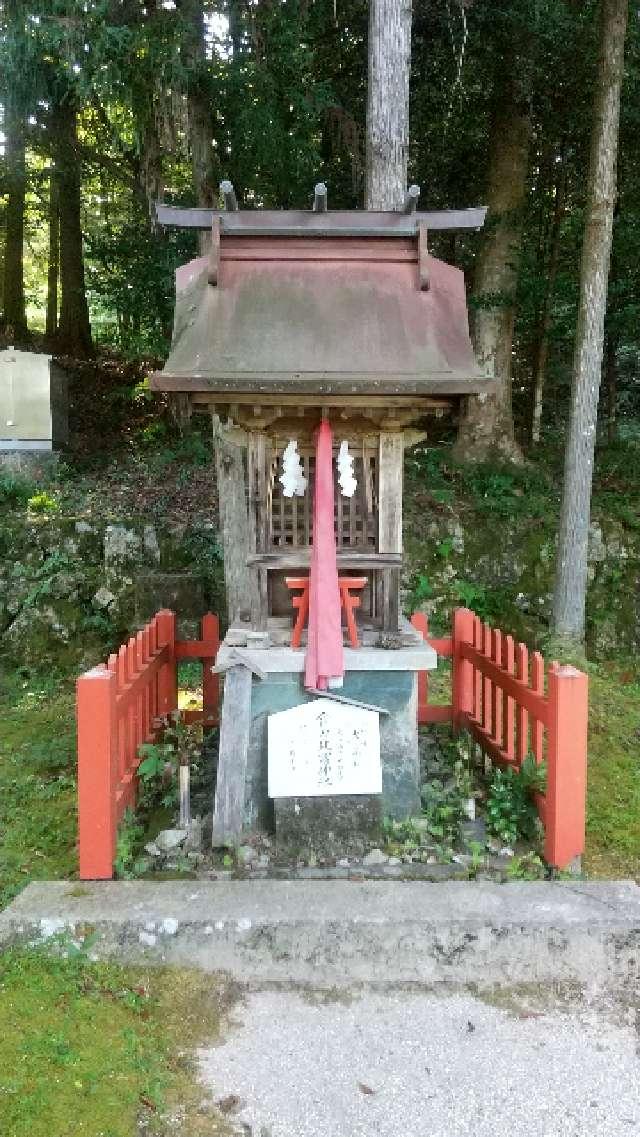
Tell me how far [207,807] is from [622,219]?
960 cm

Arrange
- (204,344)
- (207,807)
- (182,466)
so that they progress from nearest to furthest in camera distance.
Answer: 1. (204,344)
2. (207,807)
3. (182,466)

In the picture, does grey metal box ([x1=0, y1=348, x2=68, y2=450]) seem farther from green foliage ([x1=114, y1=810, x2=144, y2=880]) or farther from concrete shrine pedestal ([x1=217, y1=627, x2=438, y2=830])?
green foliage ([x1=114, y1=810, x2=144, y2=880])

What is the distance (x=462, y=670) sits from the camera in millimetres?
6168

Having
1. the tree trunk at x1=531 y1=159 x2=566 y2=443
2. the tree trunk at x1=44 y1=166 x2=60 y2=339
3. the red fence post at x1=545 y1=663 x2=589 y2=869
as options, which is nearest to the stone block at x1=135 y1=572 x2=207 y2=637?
the red fence post at x1=545 y1=663 x2=589 y2=869

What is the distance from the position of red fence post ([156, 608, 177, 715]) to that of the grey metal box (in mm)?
6275

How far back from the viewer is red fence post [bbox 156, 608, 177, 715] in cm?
591

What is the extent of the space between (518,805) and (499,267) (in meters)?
8.33

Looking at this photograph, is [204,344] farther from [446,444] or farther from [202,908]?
[446,444]

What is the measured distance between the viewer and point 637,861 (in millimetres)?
4602

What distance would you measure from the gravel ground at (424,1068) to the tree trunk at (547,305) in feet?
32.4

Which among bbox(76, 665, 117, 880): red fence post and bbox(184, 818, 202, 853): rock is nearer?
bbox(76, 665, 117, 880): red fence post

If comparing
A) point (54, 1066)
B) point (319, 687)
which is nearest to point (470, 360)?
point (319, 687)

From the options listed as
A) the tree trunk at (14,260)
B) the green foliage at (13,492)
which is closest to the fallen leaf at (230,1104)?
the green foliage at (13,492)

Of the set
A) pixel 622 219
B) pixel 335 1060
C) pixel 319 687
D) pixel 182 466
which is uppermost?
pixel 622 219
